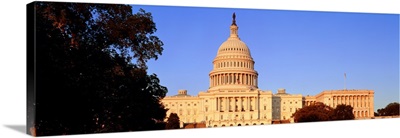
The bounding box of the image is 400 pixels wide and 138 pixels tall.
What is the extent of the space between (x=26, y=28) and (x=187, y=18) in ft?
15.1

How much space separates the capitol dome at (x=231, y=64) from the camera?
22.1 meters

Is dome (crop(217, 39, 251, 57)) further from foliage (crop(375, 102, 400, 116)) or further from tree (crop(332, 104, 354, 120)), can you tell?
foliage (crop(375, 102, 400, 116))

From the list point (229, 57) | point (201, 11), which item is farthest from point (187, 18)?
point (229, 57)

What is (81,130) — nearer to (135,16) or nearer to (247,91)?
(135,16)

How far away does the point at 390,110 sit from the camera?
25344mm

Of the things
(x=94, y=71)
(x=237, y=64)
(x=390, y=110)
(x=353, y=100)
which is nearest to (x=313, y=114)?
(x=353, y=100)

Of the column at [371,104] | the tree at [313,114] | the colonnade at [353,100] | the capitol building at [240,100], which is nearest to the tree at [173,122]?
the capitol building at [240,100]

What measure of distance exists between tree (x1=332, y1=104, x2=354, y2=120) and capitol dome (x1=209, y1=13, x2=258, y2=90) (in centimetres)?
286

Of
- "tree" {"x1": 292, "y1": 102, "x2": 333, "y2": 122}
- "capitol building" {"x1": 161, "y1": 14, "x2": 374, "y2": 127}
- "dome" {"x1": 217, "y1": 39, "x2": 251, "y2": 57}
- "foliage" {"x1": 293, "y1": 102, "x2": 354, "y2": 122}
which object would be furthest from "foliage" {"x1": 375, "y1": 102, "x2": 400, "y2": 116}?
"dome" {"x1": 217, "y1": 39, "x2": 251, "y2": 57}

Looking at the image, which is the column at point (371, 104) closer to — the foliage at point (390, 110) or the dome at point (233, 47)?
the foliage at point (390, 110)

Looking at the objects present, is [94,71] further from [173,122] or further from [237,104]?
[237,104]

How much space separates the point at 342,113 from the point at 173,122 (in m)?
6.23

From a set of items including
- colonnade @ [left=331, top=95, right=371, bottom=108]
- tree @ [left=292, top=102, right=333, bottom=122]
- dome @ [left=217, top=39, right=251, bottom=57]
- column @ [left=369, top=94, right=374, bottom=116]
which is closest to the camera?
dome @ [left=217, top=39, right=251, bottom=57]

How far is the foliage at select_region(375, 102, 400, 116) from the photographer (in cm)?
2523
